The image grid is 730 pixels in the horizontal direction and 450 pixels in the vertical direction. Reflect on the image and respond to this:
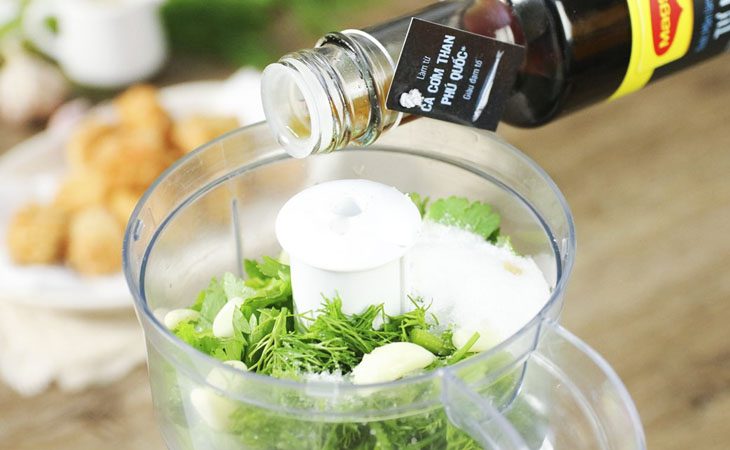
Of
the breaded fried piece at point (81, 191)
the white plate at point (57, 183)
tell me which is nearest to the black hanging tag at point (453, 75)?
the white plate at point (57, 183)

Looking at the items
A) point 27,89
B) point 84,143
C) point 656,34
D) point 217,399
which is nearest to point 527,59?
point 656,34

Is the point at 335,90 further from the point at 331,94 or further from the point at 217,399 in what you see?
the point at 217,399

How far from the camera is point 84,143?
1.11m

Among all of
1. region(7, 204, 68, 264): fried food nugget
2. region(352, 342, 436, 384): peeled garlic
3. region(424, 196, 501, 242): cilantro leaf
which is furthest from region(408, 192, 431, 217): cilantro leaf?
region(7, 204, 68, 264): fried food nugget

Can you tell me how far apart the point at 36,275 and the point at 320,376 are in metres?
0.64

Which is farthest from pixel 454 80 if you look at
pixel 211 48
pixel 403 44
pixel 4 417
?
pixel 211 48

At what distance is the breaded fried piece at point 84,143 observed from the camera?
1.10 metres

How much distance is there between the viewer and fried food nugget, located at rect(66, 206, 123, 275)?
989 millimetres

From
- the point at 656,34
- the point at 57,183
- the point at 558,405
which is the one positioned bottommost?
the point at 57,183

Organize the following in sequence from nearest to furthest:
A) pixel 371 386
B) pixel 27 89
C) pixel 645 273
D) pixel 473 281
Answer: pixel 371 386 < pixel 473 281 < pixel 645 273 < pixel 27 89

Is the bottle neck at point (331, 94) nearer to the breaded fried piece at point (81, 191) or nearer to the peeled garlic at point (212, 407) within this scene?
the peeled garlic at point (212, 407)

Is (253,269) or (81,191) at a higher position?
(253,269)

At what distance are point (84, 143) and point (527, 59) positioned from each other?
0.66m

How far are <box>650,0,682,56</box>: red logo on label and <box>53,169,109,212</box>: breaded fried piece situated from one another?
66 centimetres
